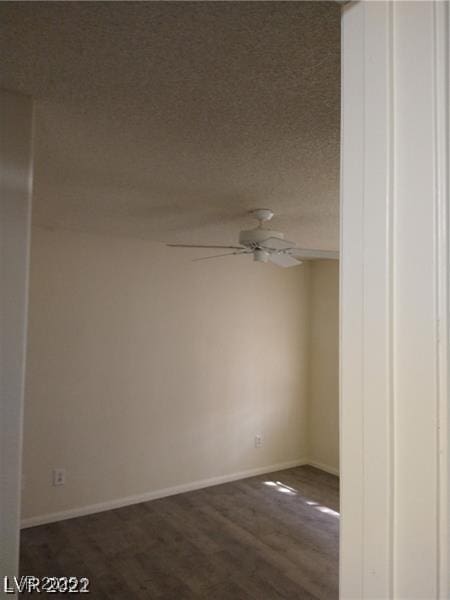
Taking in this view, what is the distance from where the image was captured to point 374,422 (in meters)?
Result: 0.51

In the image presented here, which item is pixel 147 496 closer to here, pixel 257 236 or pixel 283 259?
pixel 283 259

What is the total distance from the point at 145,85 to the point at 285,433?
180 inches

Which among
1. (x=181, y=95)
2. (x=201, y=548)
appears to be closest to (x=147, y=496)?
(x=201, y=548)

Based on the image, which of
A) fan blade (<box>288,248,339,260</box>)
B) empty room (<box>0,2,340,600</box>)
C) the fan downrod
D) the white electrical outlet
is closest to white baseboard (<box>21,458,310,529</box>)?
empty room (<box>0,2,340,600</box>)

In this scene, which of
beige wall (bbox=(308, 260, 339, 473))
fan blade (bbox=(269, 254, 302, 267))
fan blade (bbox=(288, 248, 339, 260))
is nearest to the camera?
fan blade (bbox=(269, 254, 302, 267))

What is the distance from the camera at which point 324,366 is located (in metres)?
5.15

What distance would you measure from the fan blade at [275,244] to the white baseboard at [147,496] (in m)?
2.82

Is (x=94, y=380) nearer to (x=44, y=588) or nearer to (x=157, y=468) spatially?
(x=157, y=468)

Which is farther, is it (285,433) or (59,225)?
(285,433)

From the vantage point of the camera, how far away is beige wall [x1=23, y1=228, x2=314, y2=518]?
3.60m

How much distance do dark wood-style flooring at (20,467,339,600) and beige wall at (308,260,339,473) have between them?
856mm

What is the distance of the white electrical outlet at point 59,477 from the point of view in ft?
11.8

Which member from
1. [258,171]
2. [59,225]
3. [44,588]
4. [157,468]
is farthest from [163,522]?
[258,171]

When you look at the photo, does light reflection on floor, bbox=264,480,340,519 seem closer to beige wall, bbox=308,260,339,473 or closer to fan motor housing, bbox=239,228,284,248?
beige wall, bbox=308,260,339,473
